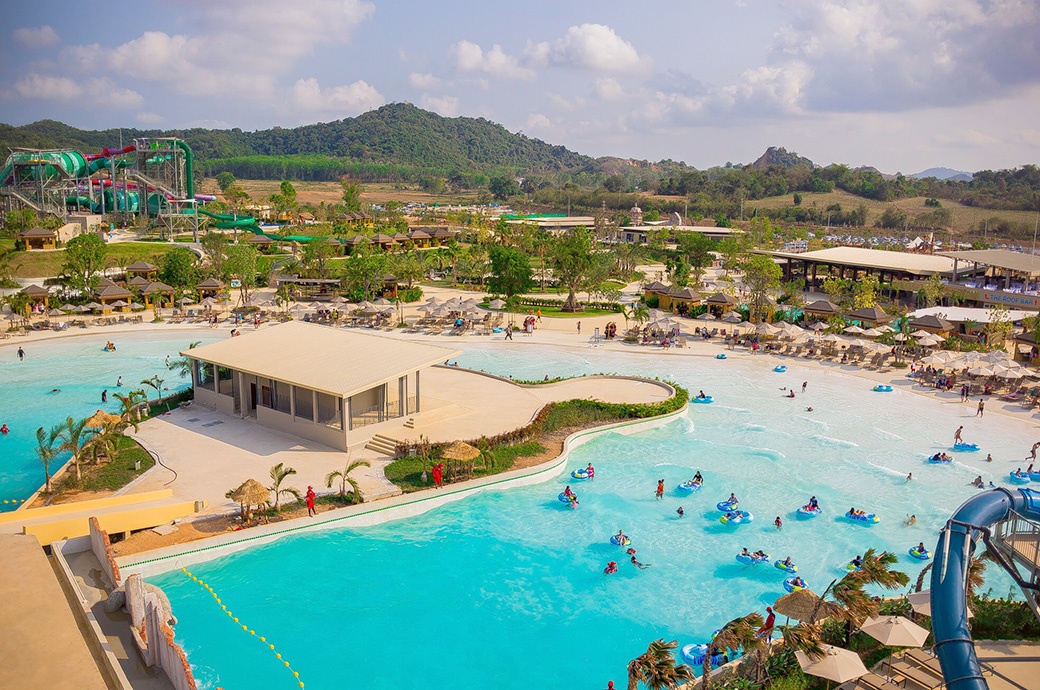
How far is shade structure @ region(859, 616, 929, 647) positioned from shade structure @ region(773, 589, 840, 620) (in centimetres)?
80

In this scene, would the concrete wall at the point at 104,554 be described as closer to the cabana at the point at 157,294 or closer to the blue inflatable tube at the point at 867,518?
the blue inflatable tube at the point at 867,518

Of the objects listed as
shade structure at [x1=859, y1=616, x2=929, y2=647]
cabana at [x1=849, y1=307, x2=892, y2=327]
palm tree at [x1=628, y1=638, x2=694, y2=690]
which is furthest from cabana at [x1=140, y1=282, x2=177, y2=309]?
shade structure at [x1=859, y1=616, x2=929, y2=647]

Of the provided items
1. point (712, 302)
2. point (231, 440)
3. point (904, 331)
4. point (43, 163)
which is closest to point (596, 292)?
point (712, 302)

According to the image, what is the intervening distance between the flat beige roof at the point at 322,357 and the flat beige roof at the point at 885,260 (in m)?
45.7

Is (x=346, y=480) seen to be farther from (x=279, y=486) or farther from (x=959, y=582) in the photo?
(x=959, y=582)

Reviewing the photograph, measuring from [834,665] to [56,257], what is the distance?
6942 centimetres

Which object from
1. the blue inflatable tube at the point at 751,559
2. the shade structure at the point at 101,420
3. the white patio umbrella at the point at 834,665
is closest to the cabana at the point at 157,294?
the shade structure at the point at 101,420

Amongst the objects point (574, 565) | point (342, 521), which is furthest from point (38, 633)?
point (574, 565)

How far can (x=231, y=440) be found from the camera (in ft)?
91.6

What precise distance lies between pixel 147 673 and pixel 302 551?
7.65m

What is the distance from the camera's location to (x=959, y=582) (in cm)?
1058

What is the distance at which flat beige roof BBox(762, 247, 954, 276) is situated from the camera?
62000 mm

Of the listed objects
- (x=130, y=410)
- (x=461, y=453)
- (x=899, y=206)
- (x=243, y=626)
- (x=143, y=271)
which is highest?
(x=899, y=206)

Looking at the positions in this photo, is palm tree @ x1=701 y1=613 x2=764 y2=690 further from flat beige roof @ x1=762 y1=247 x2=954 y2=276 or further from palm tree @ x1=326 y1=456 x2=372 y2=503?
flat beige roof @ x1=762 y1=247 x2=954 y2=276
